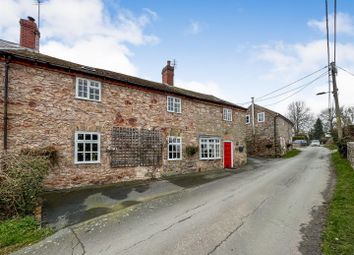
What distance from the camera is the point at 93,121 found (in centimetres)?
1115

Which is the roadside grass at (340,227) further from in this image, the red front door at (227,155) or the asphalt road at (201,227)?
the red front door at (227,155)

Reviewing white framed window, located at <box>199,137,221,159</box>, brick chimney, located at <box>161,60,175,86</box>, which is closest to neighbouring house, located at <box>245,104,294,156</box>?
white framed window, located at <box>199,137,221,159</box>

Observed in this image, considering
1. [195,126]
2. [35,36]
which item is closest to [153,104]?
[195,126]

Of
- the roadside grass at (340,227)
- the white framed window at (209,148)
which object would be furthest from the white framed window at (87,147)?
the roadside grass at (340,227)

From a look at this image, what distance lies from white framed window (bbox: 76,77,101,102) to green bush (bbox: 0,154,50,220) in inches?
187

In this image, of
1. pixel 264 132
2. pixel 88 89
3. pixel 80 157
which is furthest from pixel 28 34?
pixel 264 132

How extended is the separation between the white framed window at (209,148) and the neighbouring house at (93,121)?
81 mm

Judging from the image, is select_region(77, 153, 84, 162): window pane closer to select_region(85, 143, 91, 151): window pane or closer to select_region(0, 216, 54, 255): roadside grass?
select_region(85, 143, 91, 151): window pane

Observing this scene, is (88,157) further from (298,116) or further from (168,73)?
(298,116)

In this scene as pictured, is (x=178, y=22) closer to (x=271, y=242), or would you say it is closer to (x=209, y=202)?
(x=209, y=202)

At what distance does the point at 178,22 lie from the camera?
475 inches

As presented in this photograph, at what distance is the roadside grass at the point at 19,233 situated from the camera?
4.79 m

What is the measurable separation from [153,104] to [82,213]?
8242mm

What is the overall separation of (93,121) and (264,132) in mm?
23265
